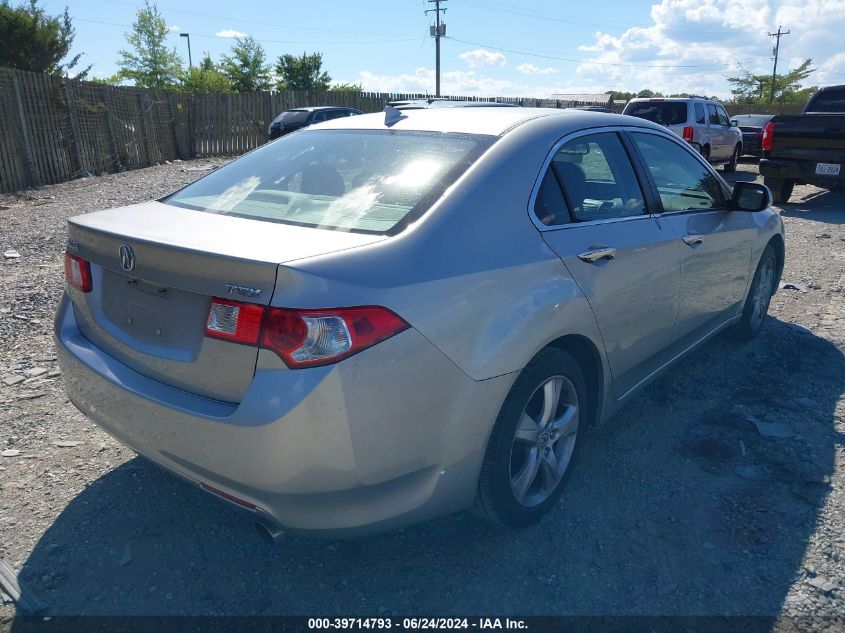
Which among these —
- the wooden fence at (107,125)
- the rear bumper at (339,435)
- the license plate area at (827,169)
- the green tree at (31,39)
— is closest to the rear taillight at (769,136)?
the license plate area at (827,169)

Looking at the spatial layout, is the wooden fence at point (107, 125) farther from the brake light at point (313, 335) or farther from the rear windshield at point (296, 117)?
the brake light at point (313, 335)

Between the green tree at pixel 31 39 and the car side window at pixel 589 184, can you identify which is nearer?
the car side window at pixel 589 184

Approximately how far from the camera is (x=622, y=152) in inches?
138

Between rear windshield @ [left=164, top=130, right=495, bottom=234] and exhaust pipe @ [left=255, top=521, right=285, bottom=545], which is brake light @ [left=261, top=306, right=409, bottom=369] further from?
exhaust pipe @ [left=255, top=521, right=285, bottom=545]

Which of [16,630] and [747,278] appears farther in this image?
[747,278]

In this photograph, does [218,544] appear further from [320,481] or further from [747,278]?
[747,278]

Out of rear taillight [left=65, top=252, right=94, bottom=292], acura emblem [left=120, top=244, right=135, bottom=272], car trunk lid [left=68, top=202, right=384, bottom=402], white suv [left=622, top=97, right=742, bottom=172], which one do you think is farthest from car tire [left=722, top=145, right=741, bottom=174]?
acura emblem [left=120, top=244, right=135, bottom=272]

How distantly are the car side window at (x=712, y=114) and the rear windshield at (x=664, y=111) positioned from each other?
4.35ft

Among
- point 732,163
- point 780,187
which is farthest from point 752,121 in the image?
point 780,187

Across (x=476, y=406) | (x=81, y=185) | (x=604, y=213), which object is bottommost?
(x=81, y=185)

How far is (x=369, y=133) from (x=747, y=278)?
9.87 ft

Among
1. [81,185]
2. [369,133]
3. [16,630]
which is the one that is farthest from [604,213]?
[81,185]

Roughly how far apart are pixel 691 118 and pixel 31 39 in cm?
2068

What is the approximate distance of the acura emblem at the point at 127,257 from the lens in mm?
2393
